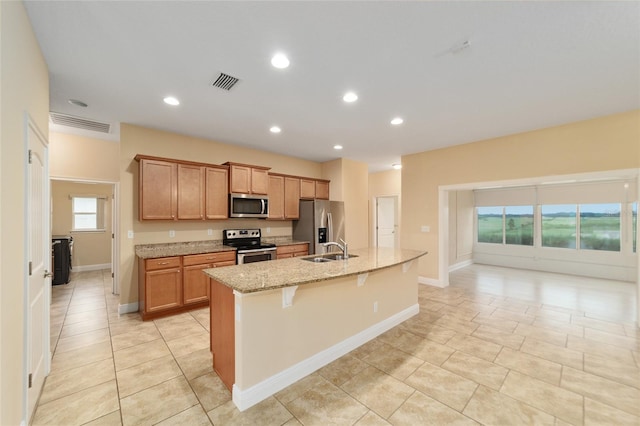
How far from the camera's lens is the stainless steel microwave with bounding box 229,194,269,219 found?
466cm

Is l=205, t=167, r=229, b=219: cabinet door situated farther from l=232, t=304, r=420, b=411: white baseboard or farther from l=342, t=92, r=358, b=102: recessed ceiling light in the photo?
l=232, t=304, r=420, b=411: white baseboard

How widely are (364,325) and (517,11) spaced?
3.05 metres

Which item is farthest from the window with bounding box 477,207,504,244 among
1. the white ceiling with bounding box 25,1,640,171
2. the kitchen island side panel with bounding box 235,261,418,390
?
the kitchen island side panel with bounding box 235,261,418,390

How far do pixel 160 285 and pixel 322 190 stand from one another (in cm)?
381

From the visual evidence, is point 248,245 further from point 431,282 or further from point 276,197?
point 431,282

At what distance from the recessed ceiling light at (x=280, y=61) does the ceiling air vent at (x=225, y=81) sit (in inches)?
21.1

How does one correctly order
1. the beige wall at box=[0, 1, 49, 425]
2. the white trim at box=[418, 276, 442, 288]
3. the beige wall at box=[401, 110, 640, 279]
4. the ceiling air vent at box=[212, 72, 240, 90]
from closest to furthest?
the beige wall at box=[0, 1, 49, 425], the ceiling air vent at box=[212, 72, 240, 90], the beige wall at box=[401, 110, 640, 279], the white trim at box=[418, 276, 442, 288]

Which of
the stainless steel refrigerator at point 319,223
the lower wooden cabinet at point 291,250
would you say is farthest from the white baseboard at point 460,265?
the lower wooden cabinet at point 291,250

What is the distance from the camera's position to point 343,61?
232 centimetres

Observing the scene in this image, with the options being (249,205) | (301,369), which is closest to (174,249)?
(249,205)

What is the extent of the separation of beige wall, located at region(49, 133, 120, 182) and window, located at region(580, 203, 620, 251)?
35.5 ft

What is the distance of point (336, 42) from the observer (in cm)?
206

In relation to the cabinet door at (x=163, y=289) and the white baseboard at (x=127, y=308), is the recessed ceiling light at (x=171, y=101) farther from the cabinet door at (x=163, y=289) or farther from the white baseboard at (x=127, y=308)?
the white baseboard at (x=127, y=308)

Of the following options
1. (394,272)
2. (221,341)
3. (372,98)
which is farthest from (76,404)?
(372,98)
